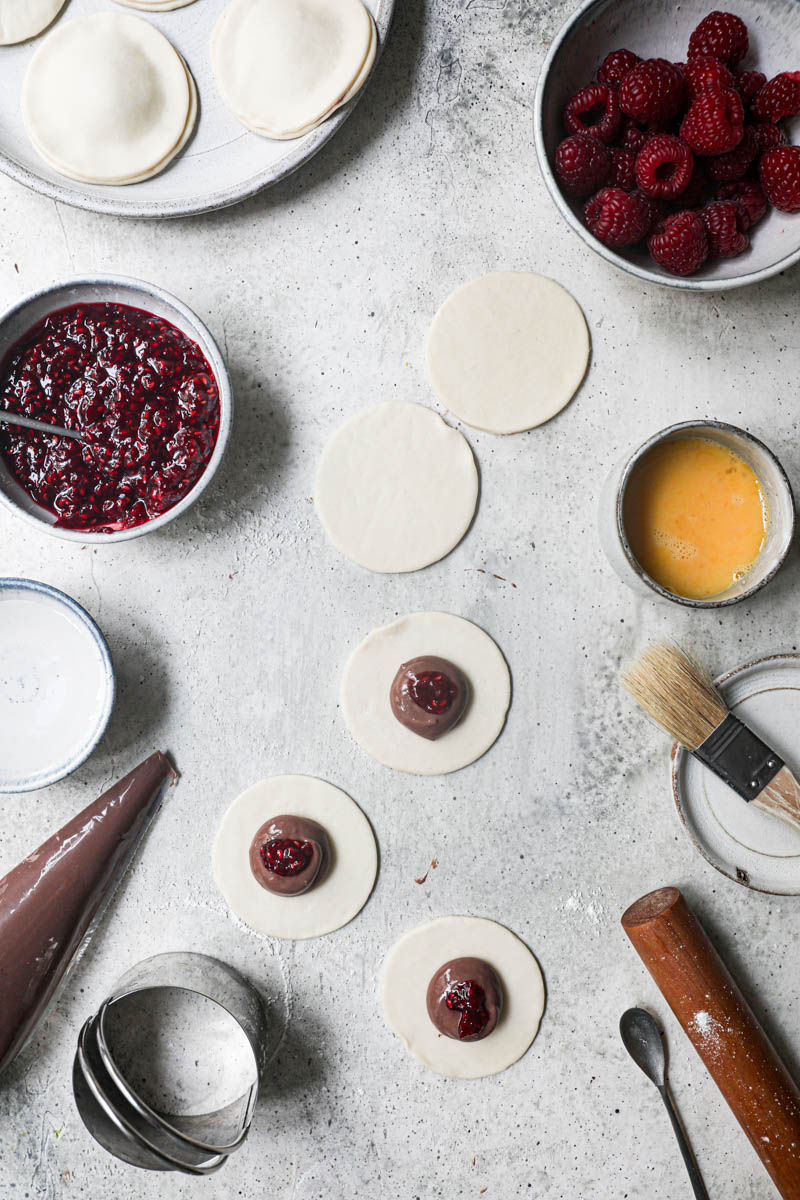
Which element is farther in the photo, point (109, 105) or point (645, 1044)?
point (645, 1044)

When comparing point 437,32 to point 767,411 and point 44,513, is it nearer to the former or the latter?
point 767,411

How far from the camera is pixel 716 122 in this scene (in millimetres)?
1090

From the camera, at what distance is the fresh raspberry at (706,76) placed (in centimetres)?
111

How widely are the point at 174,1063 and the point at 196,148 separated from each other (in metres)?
1.44

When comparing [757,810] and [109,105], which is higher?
[109,105]

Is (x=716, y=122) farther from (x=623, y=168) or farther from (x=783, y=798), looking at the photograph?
(x=783, y=798)

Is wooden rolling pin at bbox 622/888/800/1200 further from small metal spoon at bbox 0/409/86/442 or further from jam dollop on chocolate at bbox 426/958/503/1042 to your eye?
small metal spoon at bbox 0/409/86/442

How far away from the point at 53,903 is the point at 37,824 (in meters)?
0.14

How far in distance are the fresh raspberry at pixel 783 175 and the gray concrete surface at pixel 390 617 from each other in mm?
172

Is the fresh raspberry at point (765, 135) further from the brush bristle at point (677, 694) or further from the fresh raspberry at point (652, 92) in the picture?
the brush bristle at point (677, 694)

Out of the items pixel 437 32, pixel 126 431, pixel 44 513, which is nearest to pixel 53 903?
pixel 44 513

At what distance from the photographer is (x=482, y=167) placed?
1276 millimetres

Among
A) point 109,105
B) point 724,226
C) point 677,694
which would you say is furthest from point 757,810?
point 109,105

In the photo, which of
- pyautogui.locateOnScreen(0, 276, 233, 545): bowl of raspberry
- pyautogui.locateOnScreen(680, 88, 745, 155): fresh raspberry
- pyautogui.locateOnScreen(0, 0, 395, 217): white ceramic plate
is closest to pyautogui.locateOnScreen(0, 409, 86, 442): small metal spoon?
pyautogui.locateOnScreen(0, 276, 233, 545): bowl of raspberry
